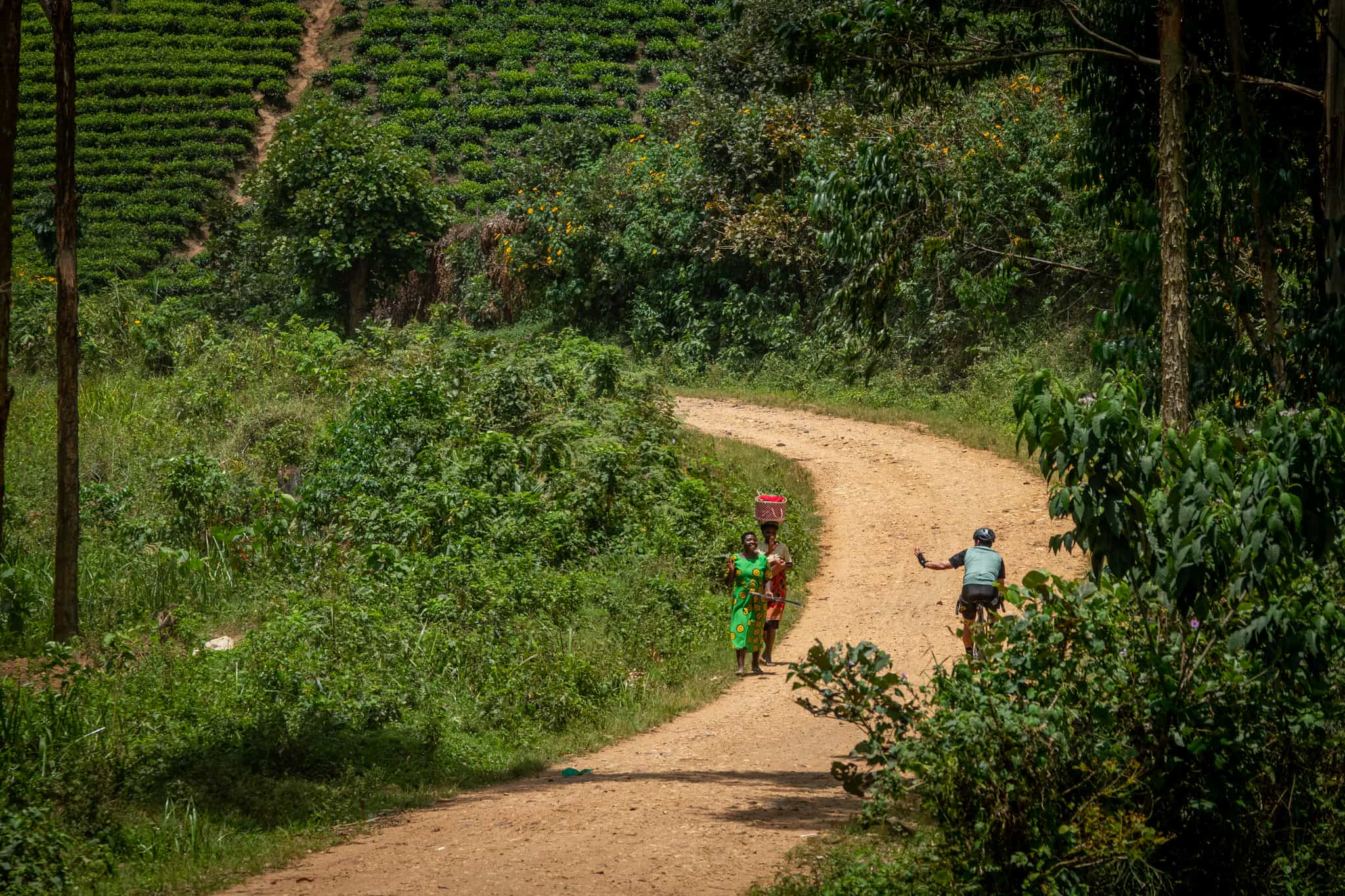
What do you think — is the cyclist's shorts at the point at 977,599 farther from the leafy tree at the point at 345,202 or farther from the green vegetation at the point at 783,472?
the leafy tree at the point at 345,202

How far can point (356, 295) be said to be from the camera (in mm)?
28734

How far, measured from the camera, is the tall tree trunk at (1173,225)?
8.29 meters

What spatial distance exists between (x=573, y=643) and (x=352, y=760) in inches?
116

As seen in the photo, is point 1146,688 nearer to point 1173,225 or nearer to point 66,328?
point 1173,225

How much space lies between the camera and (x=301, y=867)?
21.0ft

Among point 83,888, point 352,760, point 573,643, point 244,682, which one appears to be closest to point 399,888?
point 83,888

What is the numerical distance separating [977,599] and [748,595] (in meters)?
1.83

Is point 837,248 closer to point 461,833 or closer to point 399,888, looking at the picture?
point 461,833

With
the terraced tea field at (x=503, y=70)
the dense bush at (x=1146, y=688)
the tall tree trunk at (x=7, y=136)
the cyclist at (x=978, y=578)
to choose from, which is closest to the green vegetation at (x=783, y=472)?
the dense bush at (x=1146, y=688)

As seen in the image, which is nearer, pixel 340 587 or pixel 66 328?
pixel 66 328

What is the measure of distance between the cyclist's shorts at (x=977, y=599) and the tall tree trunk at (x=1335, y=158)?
Answer: 3.32m

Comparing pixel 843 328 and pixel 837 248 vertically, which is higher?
pixel 837 248

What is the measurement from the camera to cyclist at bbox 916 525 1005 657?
32.6ft

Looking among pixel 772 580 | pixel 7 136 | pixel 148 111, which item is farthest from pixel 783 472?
pixel 148 111
